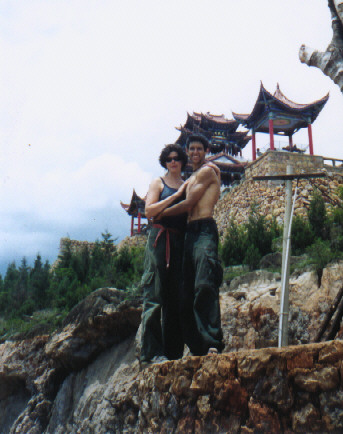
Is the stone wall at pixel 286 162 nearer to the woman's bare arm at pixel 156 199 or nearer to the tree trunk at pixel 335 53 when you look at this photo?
the woman's bare arm at pixel 156 199


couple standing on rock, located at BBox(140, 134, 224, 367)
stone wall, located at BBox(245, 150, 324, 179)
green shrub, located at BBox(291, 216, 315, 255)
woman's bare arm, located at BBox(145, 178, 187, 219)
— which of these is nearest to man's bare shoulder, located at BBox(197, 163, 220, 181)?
couple standing on rock, located at BBox(140, 134, 224, 367)

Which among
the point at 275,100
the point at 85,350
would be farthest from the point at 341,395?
the point at 275,100

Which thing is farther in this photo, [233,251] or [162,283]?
[233,251]

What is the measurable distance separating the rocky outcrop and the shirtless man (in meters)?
0.49

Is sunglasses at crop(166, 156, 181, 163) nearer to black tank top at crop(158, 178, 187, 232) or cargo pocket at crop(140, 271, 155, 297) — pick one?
black tank top at crop(158, 178, 187, 232)

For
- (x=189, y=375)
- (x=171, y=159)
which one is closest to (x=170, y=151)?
(x=171, y=159)

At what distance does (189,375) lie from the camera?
2.81 meters

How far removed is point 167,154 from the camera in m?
4.10

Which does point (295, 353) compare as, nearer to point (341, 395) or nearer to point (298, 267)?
point (341, 395)

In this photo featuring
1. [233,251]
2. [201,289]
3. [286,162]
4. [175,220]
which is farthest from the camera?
[286,162]

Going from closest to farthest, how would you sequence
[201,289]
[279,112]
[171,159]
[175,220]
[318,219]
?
[201,289], [175,220], [171,159], [318,219], [279,112]

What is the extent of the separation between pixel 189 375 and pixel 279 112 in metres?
20.7

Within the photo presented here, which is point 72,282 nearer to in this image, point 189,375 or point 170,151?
point 170,151

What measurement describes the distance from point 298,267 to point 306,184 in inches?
366
